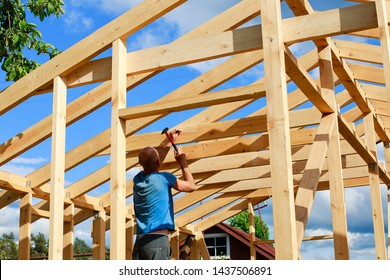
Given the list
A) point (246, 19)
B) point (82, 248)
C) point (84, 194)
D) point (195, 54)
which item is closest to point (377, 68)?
point (246, 19)

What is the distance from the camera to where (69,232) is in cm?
810

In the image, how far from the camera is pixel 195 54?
454cm

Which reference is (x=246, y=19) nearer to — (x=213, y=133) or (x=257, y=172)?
(x=213, y=133)

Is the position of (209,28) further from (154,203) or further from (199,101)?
(154,203)

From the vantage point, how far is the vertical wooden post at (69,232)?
7984 millimetres

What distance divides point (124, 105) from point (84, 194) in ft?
13.0

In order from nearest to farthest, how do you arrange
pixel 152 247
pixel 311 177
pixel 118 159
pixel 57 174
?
pixel 152 247, pixel 118 159, pixel 311 177, pixel 57 174

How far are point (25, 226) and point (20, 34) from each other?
246 centimetres

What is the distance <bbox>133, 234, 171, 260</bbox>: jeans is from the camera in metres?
3.93

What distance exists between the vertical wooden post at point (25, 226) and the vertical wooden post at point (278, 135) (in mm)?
4346

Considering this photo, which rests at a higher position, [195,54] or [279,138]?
[195,54]

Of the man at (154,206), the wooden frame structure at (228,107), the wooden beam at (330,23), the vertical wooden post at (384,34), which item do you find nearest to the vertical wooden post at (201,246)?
the wooden frame structure at (228,107)

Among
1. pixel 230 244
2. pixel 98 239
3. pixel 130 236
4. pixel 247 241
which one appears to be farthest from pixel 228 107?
pixel 230 244
